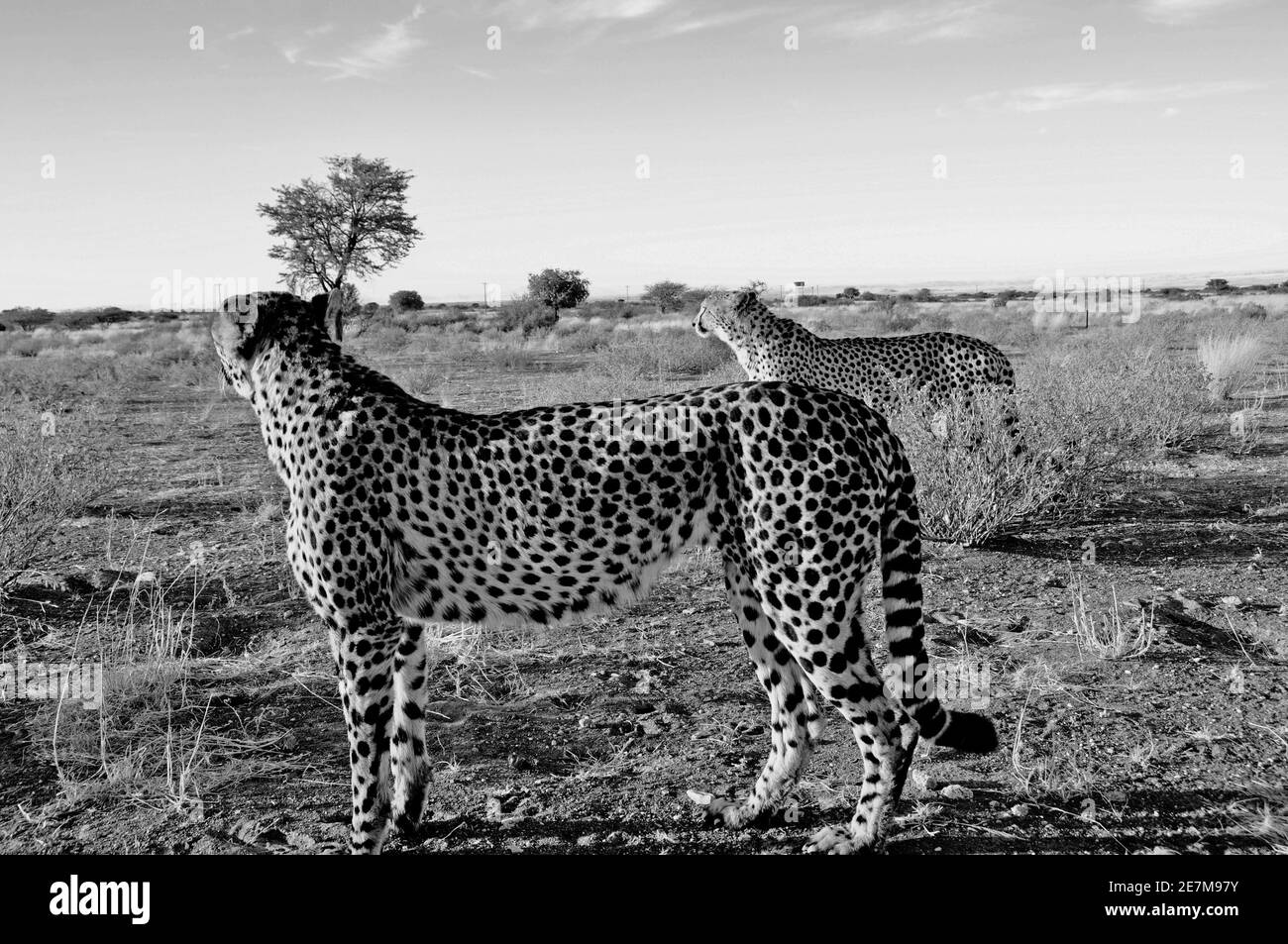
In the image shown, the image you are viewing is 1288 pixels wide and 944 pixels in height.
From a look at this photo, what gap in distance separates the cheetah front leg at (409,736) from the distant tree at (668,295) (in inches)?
1478

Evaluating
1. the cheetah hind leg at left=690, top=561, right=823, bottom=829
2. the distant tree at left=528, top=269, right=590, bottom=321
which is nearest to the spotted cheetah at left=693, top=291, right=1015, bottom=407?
the cheetah hind leg at left=690, top=561, right=823, bottom=829

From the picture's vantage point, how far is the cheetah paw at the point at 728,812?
133 inches

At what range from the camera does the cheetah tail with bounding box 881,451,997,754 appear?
125 inches

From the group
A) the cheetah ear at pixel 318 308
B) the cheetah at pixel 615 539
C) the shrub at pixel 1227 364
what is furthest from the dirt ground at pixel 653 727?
the shrub at pixel 1227 364

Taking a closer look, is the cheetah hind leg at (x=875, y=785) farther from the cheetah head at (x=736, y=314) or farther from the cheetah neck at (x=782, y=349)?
the cheetah head at (x=736, y=314)

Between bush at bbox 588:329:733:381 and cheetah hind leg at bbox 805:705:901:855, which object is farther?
bush at bbox 588:329:733:381

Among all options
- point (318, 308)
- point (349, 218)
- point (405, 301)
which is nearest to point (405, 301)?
point (405, 301)

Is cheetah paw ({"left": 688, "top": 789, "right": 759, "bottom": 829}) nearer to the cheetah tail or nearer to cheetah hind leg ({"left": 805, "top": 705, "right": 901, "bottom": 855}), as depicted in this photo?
cheetah hind leg ({"left": 805, "top": 705, "right": 901, "bottom": 855})

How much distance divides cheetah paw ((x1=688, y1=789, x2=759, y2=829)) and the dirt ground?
43 millimetres

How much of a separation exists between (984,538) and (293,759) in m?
4.75

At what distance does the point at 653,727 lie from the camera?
13.6ft

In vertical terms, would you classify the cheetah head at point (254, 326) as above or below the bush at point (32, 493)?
above

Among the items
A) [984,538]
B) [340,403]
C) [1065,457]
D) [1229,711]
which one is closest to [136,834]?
[340,403]

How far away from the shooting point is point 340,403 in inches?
137
